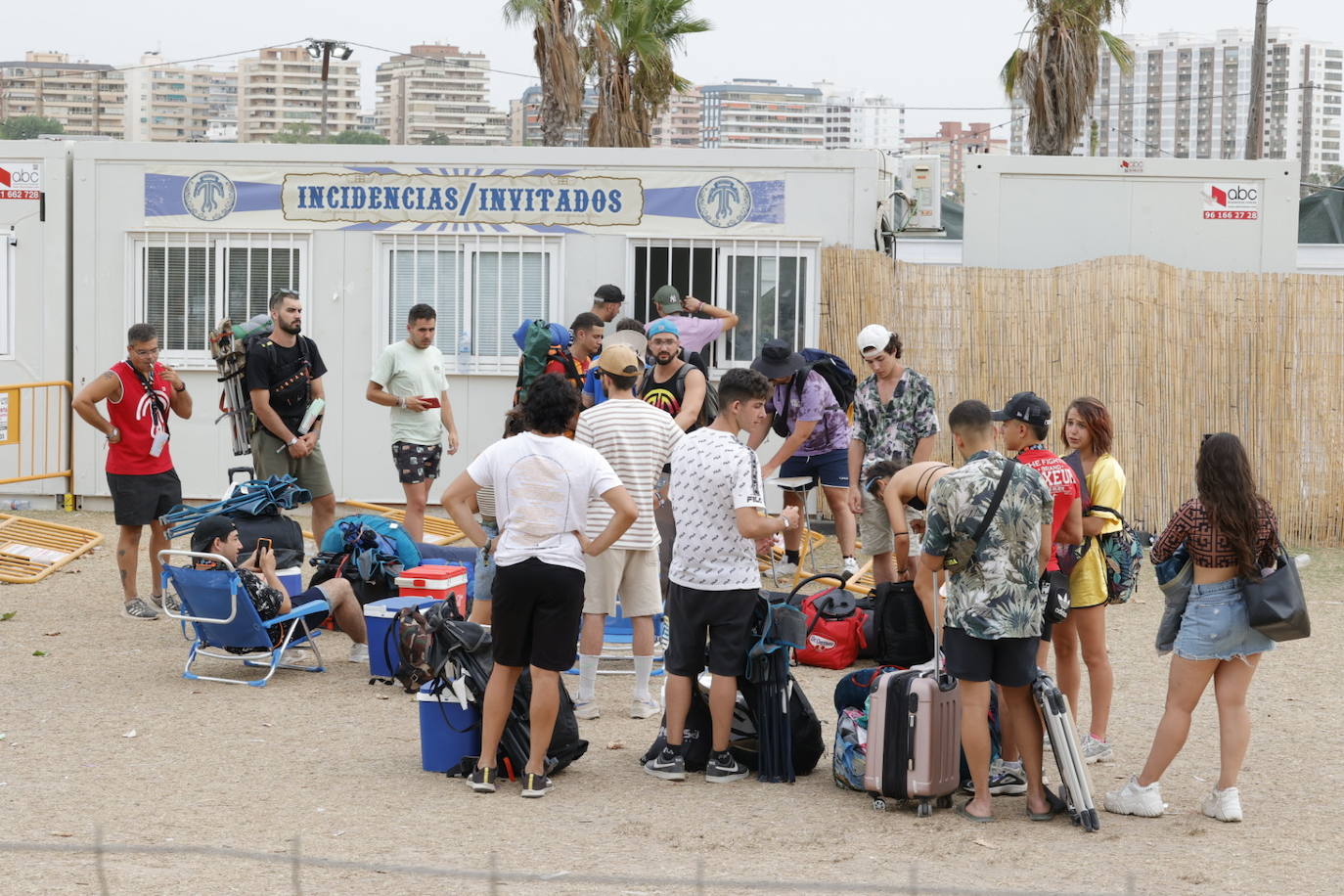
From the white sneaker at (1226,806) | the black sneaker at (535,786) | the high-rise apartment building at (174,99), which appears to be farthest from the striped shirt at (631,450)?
the high-rise apartment building at (174,99)

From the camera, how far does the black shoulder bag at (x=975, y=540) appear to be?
5422 mm

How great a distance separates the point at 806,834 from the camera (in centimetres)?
546

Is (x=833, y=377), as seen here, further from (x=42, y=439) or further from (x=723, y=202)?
(x=42, y=439)

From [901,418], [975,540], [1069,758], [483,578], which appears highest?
[901,418]

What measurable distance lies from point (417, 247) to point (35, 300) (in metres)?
3.20

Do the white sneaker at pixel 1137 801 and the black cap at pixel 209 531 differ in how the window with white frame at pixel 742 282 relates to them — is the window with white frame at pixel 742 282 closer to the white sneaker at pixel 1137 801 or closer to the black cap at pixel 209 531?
the black cap at pixel 209 531

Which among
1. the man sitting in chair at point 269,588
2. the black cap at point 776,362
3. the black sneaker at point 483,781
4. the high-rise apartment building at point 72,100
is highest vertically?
the high-rise apartment building at point 72,100

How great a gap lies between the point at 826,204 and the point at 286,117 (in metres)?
148

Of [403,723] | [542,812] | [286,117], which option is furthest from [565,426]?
[286,117]

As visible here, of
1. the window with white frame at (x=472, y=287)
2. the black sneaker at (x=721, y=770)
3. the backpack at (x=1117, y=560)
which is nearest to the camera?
the black sneaker at (x=721, y=770)

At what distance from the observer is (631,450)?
23.2ft

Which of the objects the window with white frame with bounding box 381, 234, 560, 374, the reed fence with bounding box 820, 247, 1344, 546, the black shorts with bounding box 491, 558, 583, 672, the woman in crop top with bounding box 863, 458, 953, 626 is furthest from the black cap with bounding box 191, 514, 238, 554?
the reed fence with bounding box 820, 247, 1344, 546

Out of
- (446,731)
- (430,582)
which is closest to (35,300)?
(430,582)

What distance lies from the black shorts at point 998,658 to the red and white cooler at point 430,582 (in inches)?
119
